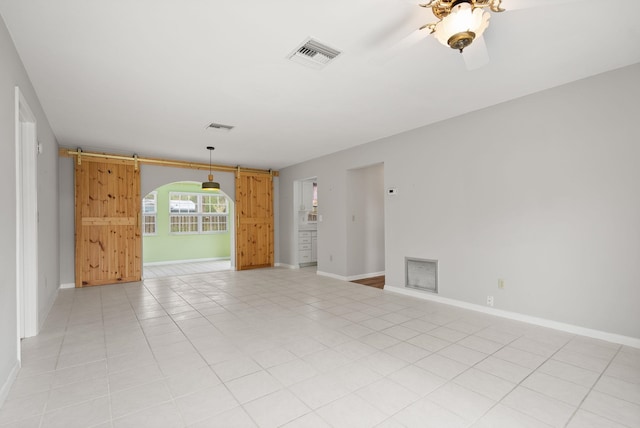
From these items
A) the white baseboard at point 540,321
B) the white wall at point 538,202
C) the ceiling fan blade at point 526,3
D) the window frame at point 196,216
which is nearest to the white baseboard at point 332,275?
the white wall at point 538,202

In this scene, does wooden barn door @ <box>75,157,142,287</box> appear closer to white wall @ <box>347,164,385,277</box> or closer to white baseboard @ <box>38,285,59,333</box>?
white baseboard @ <box>38,285,59,333</box>

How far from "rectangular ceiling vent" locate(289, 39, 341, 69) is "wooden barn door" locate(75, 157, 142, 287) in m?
5.10

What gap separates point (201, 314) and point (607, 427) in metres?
3.80

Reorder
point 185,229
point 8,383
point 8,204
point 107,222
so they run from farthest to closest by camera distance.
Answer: point 185,229, point 107,222, point 8,204, point 8,383

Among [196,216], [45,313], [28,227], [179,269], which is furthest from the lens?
[196,216]

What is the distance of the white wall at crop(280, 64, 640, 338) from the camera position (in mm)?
2895

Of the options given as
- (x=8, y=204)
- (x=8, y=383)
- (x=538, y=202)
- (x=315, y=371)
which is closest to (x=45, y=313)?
(x=8, y=383)

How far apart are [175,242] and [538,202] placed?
870 cm

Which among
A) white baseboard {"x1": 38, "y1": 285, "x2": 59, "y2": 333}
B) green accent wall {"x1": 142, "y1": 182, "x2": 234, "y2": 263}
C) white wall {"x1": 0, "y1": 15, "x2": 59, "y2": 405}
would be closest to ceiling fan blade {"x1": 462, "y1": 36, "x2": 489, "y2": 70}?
white wall {"x1": 0, "y1": 15, "x2": 59, "y2": 405}

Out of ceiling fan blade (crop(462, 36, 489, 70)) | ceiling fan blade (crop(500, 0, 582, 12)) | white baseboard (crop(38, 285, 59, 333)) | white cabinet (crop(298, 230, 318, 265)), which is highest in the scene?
ceiling fan blade (crop(500, 0, 582, 12))

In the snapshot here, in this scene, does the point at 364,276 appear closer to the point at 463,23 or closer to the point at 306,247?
the point at 306,247

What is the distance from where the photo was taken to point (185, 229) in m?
9.13

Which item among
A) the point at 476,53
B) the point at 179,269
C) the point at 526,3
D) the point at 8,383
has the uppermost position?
the point at 526,3

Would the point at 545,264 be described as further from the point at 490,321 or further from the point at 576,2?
the point at 576,2
